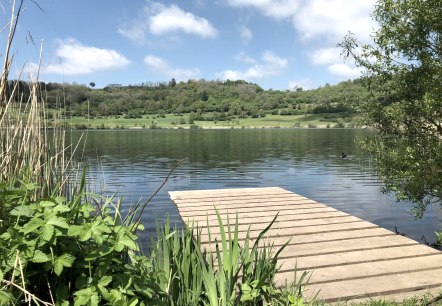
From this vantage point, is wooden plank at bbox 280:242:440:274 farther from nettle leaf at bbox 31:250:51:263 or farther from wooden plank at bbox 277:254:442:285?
nettle leaf at bbox 31:250:51:263

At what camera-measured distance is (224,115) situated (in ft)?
479

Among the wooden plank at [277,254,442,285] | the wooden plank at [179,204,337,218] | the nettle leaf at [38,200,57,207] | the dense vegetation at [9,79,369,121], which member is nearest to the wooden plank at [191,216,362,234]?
the wooden plank at [179,204,337,218]

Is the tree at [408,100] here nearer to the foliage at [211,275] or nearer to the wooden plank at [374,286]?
the wooden plank at [374,286]

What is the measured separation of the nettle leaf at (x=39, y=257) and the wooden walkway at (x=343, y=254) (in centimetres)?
163

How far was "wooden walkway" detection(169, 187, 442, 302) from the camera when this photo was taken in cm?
430

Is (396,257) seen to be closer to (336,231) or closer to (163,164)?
(336,231)

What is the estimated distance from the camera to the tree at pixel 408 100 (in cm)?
649

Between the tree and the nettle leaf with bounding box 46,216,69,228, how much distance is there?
576cm

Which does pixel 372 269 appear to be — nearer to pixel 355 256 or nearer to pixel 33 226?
pixel 355 256

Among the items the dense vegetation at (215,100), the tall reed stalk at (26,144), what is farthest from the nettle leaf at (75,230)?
the dense vegetation at (215,100)

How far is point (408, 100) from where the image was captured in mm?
7398

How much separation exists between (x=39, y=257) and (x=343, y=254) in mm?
4381

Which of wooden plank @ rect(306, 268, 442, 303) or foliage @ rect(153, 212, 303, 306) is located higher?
foliage @ rect(153, 212, 303, 306)

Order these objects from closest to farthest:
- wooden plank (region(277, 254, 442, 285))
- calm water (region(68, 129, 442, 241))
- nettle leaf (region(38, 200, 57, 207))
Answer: nettle leaf (region(38, 200, 57, 207))
wooden plank (region(277, 254, 442, 285))
calm water (region(68, 129, 442, 241))
